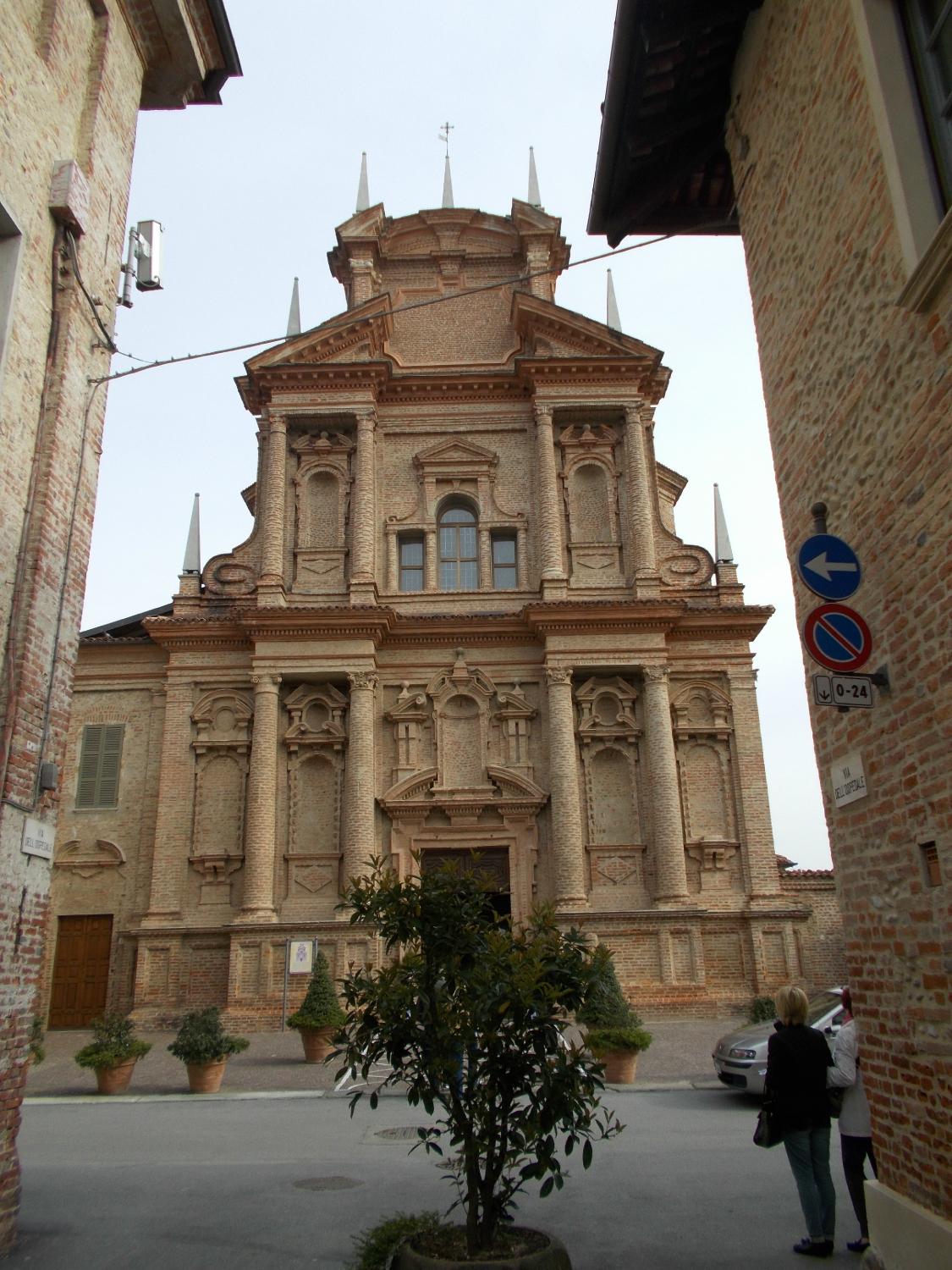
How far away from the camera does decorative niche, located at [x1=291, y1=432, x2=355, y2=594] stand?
26.1 m

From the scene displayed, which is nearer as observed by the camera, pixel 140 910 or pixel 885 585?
pixel 885 585

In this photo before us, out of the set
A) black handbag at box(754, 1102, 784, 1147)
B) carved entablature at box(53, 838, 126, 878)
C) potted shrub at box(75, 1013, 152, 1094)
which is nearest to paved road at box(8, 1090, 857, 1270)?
black handbag at box(754, 1102, 784, 1147)

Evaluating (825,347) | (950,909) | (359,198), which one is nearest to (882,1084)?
(950,909)

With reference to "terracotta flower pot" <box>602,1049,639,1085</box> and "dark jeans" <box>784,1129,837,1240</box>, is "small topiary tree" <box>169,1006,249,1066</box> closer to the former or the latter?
"terracotta flower pot" <box>602,1049,639,1085</box>

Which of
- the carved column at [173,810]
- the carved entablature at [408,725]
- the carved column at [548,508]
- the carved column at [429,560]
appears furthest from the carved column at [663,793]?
the carved column at [173,810]

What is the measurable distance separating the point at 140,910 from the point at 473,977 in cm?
1981

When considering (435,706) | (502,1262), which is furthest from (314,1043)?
(502,1262)

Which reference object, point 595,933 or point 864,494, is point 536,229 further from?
point 864,494

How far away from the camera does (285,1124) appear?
1286cm

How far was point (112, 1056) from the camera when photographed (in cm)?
1599

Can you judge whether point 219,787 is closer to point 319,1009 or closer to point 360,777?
point 360,777

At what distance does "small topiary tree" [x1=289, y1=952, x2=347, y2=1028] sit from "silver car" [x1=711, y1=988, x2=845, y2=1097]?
680cm

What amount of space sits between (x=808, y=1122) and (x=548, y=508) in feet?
65.8

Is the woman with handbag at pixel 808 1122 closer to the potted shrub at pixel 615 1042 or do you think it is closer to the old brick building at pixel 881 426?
the old brick building at pixel 881 426
